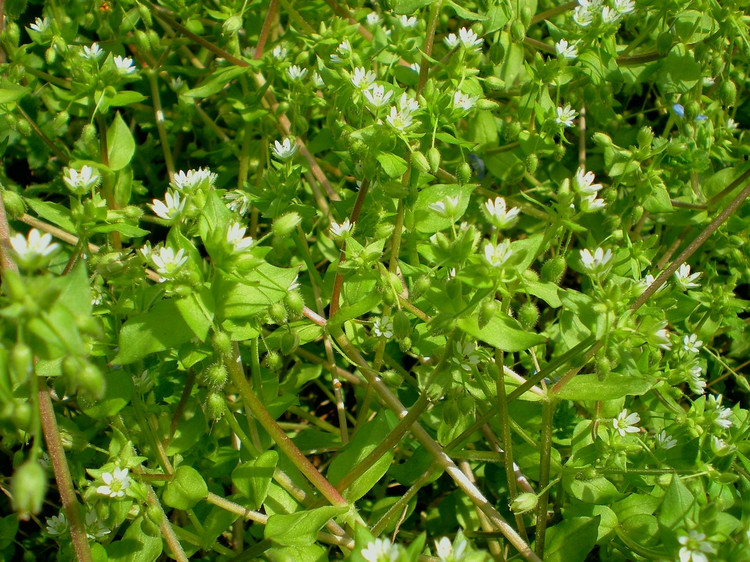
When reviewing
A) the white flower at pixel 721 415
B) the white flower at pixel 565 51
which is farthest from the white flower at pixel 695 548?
the white flower at pixel 565 51

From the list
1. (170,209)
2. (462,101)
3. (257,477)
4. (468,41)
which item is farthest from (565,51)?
(257,477)

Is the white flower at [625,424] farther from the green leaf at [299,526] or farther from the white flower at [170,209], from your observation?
the white flower at [170,209]

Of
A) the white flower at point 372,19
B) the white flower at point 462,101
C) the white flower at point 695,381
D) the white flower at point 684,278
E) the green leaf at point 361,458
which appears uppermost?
the white flower at point 372,19

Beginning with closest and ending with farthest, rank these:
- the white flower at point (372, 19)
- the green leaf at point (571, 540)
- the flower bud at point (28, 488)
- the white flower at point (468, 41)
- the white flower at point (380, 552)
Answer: the flower bud at point (28, 488) < the white flower at point (380, 552) < the green leaf at point (571, 540) < the white flower at point (468, 41) < the white flower at point (372, 19)

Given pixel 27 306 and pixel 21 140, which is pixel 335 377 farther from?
pixel 21 140

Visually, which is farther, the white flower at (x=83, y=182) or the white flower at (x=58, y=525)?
the white flower at (x=58, y=525)

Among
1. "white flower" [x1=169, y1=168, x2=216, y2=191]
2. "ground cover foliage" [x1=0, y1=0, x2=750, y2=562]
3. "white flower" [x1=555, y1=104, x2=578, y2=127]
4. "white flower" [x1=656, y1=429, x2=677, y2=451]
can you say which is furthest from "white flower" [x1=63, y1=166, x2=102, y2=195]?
"white flower" [x1=656, y1=429, x2=677, y2=451]
